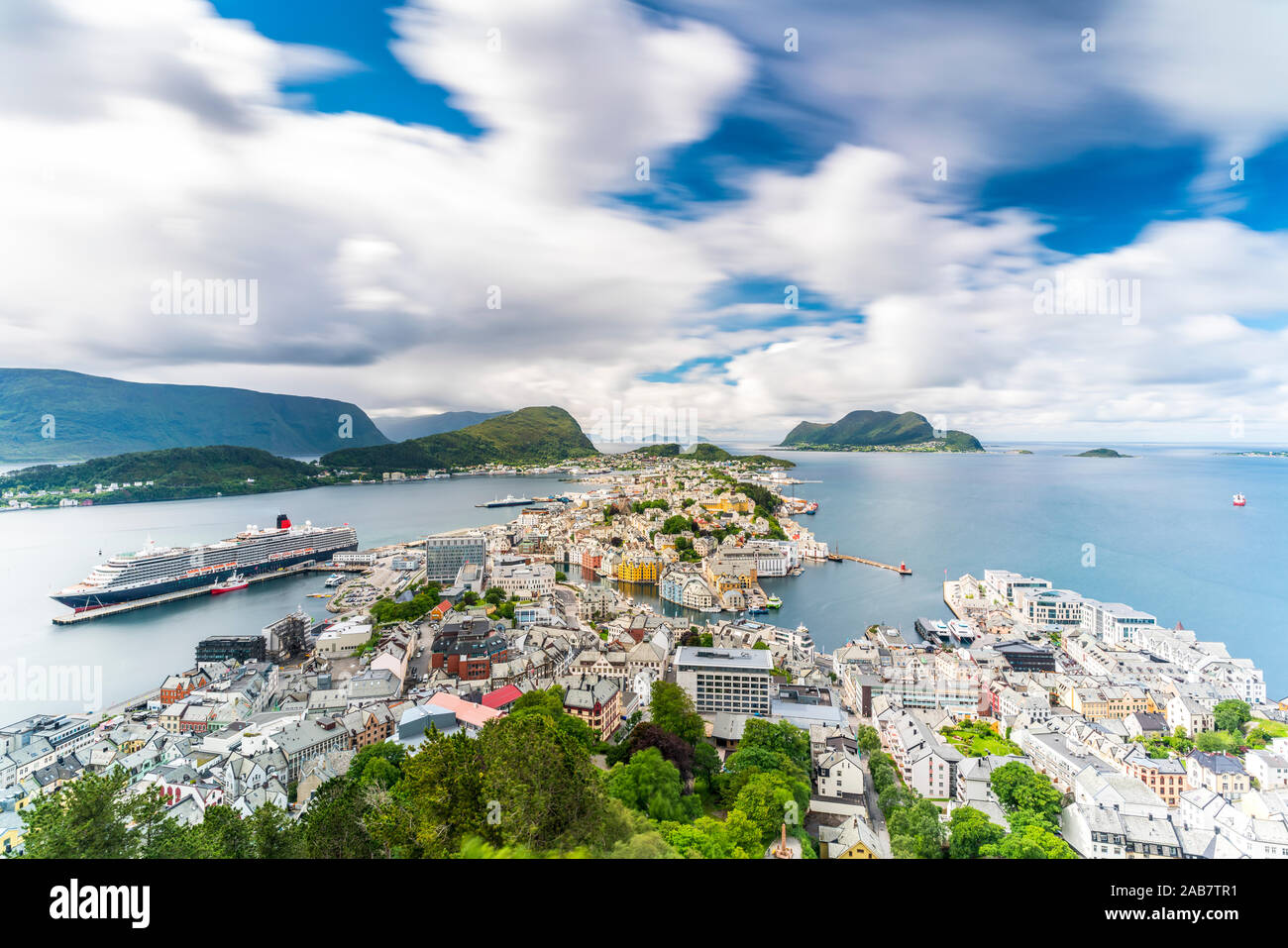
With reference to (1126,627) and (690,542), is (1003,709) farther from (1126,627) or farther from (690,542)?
(690,542)

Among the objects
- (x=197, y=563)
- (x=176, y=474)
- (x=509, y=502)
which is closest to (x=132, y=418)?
(x=176, y=474)

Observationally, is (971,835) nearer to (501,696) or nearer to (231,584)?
(501,696)

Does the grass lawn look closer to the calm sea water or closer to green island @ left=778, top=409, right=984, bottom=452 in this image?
the calm sea water

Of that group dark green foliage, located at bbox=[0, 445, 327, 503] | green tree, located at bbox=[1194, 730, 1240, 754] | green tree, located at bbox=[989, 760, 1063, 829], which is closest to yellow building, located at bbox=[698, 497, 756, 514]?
green tree, located at bbox=[1194, 730, 1240, 754]

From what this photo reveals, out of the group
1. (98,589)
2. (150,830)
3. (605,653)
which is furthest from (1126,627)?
(98,589)
